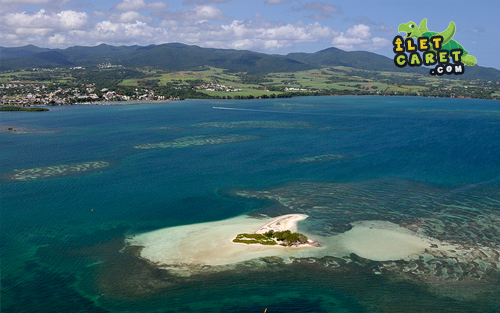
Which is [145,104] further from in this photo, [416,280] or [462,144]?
[416,280]

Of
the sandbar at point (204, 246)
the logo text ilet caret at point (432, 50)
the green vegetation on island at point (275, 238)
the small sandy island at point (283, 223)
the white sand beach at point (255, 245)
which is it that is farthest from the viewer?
the small sandy island at point (283, 223)

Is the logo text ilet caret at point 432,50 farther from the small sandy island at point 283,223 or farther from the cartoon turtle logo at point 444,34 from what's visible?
the small sandy island at point 283,223

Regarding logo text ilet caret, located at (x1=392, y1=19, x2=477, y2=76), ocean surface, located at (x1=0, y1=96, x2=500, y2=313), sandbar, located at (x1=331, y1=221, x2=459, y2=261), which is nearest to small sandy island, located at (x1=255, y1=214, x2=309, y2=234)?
ocean surface, located at (x1=0, y1=96, x2=500, y2=313)

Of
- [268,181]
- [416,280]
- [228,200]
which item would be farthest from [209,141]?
[416,280]

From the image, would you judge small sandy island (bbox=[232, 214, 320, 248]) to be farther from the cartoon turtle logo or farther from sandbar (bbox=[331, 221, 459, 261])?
the cartoon turtle logo

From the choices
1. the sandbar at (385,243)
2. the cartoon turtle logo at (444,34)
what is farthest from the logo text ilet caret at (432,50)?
the sandbar at (385,243)

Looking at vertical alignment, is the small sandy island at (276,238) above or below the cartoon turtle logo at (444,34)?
below

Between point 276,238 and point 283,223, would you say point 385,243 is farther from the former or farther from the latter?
point 276,238
